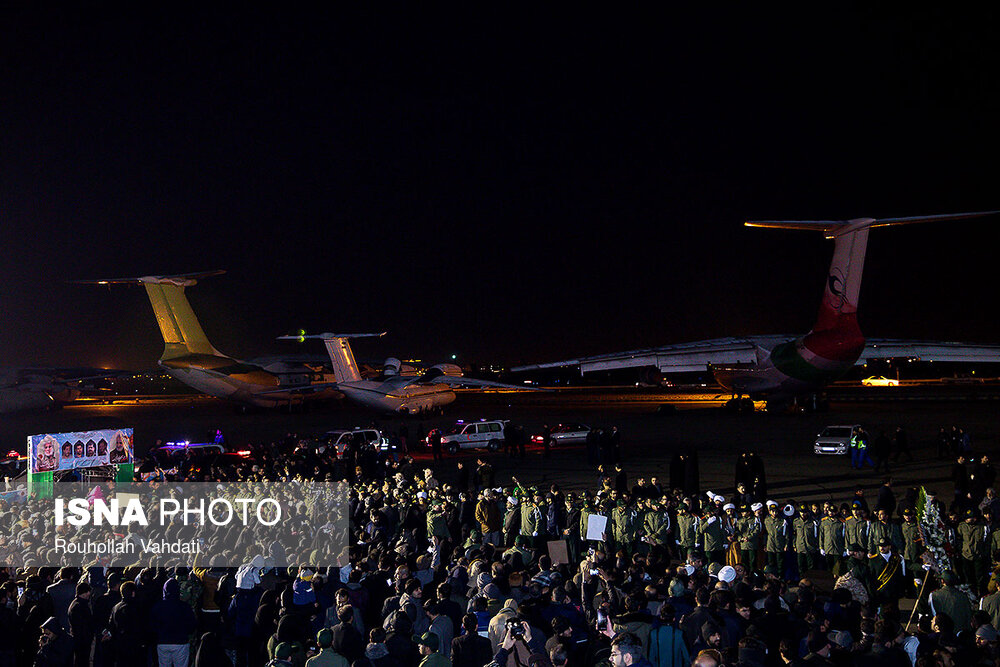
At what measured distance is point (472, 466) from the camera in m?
27.2

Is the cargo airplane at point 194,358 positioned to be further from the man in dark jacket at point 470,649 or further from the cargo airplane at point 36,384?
the man in dark jacket at point 470,649

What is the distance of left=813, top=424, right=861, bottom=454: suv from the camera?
1038 inches

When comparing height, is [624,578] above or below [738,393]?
below

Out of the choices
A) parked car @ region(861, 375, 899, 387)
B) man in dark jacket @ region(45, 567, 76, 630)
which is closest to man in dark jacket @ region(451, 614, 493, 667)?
man in dark jacket @ region(45, 567, 76, 630)

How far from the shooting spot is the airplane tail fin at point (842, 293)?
35.6 m

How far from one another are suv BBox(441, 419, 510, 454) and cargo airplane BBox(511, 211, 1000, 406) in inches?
446

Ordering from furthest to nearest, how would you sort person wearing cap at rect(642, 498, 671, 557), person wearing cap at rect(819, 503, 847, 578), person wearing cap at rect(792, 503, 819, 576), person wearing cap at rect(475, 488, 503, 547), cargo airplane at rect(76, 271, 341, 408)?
1. cargo airplane at rect(76, 271, 341, 408)
2. person wearing cap at rect(475, 488, 503, 547)
3. person wearing cap at rect(642, 498, 671, 557)
4. person wearing cap at rect(792, 503, 819, 576)
5. person wearing cap at rect(819, 503, 847, 578)

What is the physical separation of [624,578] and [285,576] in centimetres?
428

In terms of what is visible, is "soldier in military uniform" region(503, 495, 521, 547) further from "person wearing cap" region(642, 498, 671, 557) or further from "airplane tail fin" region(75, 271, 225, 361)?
"airplane tail fin" region(75, 271, 225, 361)

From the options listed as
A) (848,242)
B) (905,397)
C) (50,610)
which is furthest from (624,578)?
(905,397)

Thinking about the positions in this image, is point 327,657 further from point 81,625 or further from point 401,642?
point 81,625

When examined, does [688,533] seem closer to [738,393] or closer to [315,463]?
[315,463]

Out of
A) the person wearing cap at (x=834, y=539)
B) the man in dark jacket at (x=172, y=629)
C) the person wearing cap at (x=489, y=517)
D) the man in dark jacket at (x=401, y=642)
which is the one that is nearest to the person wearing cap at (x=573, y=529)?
the person wearing cap at (x=489, y=517)

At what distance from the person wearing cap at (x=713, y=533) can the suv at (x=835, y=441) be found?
15422mm
